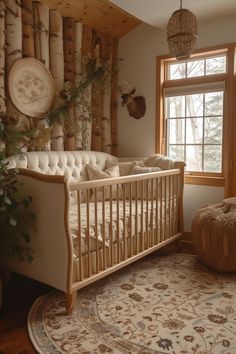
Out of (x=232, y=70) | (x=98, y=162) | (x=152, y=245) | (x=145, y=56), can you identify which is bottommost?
(x=152, y=245)

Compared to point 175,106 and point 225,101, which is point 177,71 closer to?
point 175,106

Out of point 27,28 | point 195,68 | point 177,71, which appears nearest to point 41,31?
point 27,28

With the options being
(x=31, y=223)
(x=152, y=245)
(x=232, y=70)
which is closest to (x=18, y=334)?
(x=31, y=223)

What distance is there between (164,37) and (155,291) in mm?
2773

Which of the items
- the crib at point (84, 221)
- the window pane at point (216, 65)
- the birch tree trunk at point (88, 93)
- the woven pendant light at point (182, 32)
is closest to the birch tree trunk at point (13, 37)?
the crib at point (84, 221)

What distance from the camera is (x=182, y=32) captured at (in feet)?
8.29

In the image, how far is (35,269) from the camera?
2.29m

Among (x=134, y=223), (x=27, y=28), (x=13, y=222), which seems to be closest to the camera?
(x=13, y=222)

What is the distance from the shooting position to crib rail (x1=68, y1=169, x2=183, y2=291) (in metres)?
2.20

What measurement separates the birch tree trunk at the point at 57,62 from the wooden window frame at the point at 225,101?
1.14 m

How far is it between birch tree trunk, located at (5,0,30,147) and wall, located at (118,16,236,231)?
148cm

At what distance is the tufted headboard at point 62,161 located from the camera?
110 inches

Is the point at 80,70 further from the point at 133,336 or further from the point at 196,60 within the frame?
the point at 133,336

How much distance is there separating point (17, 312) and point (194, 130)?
101 inches
